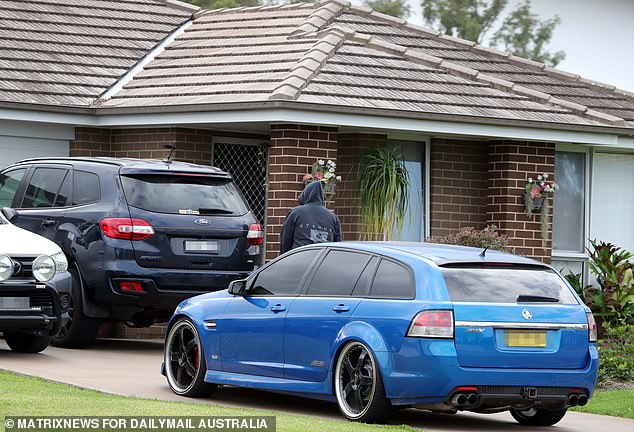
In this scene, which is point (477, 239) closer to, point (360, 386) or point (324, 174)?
point (324, 174)

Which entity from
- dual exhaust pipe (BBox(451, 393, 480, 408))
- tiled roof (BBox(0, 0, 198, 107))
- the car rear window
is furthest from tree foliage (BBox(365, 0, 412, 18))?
dual exhaust pipe (BBox(451, 393, 480, 408))

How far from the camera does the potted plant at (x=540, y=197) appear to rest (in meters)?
19.8

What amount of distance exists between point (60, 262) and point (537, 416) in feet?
16.5

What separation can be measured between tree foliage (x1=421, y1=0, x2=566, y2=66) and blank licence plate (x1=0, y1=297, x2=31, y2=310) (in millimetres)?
51417

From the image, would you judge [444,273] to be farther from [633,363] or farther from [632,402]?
[633,363]

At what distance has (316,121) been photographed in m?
17.5

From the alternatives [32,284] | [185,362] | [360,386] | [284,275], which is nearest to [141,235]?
A: [32,284]

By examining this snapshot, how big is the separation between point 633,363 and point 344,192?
520 centimetres

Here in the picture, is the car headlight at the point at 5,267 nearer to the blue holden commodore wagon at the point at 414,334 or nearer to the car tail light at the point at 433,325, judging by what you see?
the blue holden commodore wagon at the point at 414,334

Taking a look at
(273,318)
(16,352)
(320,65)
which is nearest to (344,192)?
(320,65)

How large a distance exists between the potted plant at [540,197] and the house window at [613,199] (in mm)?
1996

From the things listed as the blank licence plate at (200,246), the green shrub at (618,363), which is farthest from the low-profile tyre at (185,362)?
the green shrub at (618,363)

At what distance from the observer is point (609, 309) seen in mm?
20297

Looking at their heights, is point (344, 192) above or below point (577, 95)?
below
